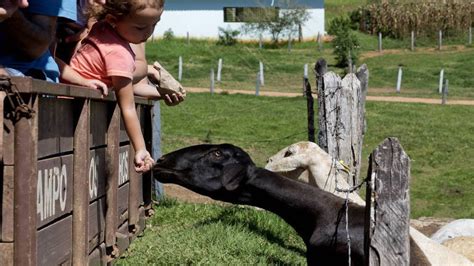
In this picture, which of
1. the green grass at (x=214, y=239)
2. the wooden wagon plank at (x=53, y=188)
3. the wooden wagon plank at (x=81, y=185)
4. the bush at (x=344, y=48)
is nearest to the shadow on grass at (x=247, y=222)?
the green grass at (x=214, y=239)

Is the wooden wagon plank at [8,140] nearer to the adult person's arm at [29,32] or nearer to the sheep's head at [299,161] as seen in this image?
the adult person's arm at [29,32]

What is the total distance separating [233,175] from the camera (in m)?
6.07

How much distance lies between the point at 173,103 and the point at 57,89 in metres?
2.26

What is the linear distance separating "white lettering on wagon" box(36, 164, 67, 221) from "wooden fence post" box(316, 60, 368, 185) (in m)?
5.31

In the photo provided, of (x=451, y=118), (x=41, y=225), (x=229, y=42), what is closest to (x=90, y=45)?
(x=41, y=225)

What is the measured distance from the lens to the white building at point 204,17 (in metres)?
58.0

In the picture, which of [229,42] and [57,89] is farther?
[229,42]

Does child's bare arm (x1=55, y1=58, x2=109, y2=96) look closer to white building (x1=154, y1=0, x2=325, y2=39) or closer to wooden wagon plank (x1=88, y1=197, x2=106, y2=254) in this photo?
wooden wagon plank (x1=88, y1=197, x2=106, y2=254)

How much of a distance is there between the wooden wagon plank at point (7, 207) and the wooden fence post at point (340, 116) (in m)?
6.09

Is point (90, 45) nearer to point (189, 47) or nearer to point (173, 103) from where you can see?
point (173, 103)

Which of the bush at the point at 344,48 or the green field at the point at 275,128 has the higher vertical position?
the bush at the point at 344,48

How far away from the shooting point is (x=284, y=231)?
9.71m

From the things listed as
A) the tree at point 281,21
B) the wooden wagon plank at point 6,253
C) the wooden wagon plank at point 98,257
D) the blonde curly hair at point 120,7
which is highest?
the tree at point 281,21

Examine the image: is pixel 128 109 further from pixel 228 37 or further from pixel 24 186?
pixel 228 37
